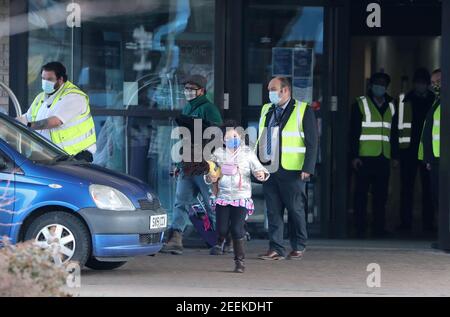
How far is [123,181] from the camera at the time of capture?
12.0m

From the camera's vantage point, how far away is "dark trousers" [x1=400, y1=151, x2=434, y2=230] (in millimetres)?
16516

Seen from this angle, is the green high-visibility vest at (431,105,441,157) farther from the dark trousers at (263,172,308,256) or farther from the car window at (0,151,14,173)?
the car window at (0,151,14,173)

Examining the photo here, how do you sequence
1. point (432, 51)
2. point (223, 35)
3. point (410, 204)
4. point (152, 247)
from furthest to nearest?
point (432, 51) → point (410, 204) → point (223, 35) → point (152, 247)

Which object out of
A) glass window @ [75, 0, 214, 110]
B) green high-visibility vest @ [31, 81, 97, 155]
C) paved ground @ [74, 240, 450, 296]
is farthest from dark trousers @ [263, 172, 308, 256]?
glass window @ [75, 0, 214, 110]

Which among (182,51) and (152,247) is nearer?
(152,247)

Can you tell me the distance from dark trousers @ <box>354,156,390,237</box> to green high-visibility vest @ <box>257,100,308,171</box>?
2.75 metres

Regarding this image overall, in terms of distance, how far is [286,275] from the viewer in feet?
39.7

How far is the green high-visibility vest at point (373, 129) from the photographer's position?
15.6 m

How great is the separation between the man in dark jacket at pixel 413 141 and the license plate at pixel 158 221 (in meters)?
4.85

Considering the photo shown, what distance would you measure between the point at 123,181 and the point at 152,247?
2.21ft

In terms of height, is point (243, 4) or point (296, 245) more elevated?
point (243, 4)
